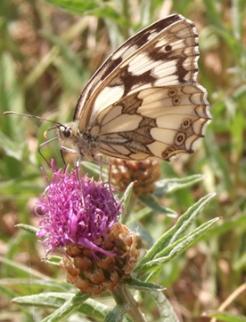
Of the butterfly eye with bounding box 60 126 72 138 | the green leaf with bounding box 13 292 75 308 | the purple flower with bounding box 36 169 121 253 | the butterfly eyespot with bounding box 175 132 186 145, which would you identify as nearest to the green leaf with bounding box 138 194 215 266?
the purple flower with bounding box 36 169 121 253

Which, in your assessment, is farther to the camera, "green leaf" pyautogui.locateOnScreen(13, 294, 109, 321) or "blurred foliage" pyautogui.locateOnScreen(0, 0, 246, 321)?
"blurred foliage" pyautogui.locateOnScreen(0, 0, 246, 321)

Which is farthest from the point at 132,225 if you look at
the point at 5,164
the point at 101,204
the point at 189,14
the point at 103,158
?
the point at 189,14

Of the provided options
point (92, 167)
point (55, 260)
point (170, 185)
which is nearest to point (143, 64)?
point (92, 167)

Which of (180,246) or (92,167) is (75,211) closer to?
(180,246)

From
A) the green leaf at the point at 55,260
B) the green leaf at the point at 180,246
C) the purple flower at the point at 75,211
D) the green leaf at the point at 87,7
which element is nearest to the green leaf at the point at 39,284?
the green leaf at the point at 55,260

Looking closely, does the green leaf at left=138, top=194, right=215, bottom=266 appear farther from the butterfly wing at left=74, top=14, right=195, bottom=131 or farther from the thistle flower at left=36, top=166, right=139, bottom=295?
the butterfly wing at left=74, top=14, right=195, bottom=131
